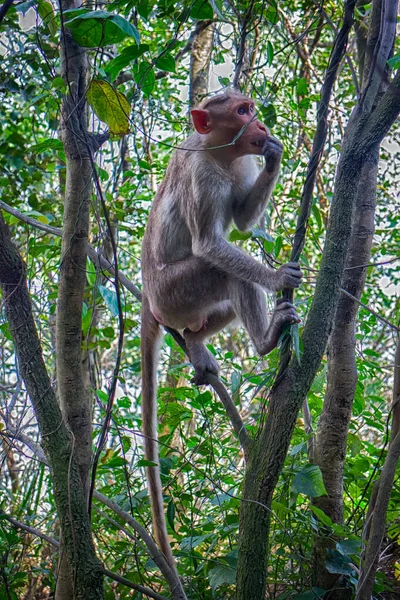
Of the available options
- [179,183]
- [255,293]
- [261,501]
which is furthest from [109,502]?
[179,183]

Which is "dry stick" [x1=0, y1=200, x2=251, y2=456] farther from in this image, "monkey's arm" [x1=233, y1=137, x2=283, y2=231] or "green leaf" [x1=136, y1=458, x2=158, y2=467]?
"monkey's arm" [x1=233, y1=137, x2=283, y2=231]

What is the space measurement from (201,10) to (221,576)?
2850 mm

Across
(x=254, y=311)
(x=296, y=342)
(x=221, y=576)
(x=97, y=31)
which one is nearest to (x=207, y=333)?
(x=254, y=311)

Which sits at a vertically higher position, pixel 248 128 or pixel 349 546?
pixel 248 128

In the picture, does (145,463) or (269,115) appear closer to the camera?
(145,463)

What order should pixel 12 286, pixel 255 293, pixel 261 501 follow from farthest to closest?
1. pixel 255 293
2. pixel 12 286
3. pixel 261 501

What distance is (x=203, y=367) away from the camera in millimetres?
4344

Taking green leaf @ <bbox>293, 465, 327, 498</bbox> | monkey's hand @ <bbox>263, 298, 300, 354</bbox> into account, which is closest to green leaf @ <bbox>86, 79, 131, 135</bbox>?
monkey's hand @ <bbox>263, 298, 300, 354</bbox>

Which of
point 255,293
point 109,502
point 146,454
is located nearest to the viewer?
point 109,502

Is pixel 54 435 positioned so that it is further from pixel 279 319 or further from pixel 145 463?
pixel 279 319

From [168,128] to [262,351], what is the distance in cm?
431

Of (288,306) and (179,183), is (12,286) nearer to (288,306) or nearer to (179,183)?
(288,306)

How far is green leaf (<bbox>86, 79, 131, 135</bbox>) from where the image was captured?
3094mm

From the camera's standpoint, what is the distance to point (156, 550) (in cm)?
326
